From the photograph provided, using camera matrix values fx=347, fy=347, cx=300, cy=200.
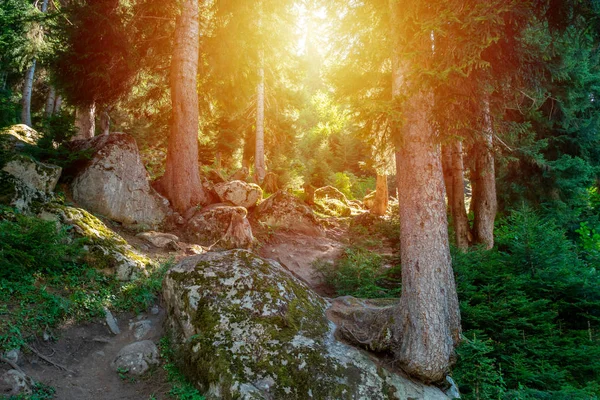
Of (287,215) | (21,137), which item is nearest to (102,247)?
(21,137)

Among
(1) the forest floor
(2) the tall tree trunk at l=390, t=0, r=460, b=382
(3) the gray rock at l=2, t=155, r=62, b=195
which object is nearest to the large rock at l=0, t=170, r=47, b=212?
(3) the gray rock at l=2, t=155, r=62, b=195

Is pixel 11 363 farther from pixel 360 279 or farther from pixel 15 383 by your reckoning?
pixel 360 279

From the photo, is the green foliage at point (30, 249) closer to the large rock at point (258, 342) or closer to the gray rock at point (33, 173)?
the gray rock at point (33, 173)

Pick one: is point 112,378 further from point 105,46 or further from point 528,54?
point 105,46

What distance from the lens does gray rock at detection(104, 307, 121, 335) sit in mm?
5222

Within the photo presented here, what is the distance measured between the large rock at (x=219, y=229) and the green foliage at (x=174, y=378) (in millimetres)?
4244

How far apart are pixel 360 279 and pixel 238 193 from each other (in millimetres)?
5379

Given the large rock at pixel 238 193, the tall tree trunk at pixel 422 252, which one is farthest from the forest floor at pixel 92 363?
the large rock at pixel 238 193

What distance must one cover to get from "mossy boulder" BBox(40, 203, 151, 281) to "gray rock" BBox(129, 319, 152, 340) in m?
1.11

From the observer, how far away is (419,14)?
16.4ft

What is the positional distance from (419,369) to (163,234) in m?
6.57

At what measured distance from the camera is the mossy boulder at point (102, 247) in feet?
20.5

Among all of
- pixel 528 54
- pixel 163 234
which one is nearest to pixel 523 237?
pixel 528 54

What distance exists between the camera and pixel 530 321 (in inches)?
222
